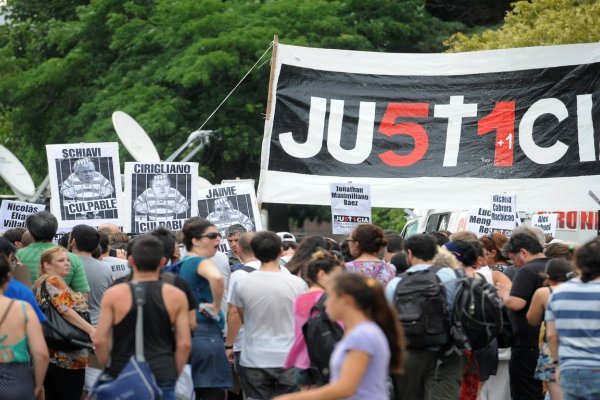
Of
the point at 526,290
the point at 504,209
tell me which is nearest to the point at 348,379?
the point at 526,290

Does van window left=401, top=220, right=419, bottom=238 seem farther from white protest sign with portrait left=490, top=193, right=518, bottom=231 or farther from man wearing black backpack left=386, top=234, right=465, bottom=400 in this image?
man wearing black backpack left=386, top=234, right=465, bottom=400

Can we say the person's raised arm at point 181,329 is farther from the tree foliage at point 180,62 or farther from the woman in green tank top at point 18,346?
the tree foliage at point 180,62

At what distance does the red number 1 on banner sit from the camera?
585 inches

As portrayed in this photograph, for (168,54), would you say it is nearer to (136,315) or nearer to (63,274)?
(63,274)

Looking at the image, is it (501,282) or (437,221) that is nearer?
(501,282)

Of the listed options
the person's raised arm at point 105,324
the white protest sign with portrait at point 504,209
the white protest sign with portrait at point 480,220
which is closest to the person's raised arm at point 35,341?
the person's raised arm at point 105,324

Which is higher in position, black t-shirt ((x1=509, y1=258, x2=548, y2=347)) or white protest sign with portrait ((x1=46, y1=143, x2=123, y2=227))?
white protest sign with portrait ((x1=46, y1=143, x2=123, y2=227))

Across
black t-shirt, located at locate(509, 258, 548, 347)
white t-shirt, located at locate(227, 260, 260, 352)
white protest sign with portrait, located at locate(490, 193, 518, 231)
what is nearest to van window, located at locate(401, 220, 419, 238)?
white protest sign with portrait, located at locate(490, 193, 518, 231)

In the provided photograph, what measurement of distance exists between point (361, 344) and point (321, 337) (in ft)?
7.03

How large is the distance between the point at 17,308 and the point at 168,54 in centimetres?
2459

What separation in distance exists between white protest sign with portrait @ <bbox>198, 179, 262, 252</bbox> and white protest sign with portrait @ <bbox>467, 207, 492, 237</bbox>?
274 centimetres

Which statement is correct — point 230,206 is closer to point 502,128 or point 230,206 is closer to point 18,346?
point 502,128

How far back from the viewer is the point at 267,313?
27.8 feet

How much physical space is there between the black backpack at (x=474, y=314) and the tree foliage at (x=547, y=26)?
53.0ft
